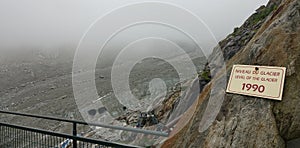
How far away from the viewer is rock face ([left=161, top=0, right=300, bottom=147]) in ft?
9.24

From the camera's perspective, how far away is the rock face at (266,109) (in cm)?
282

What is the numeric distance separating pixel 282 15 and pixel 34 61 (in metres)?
145

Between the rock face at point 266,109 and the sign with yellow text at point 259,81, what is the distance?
7cm

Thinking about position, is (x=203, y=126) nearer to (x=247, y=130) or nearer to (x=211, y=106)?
(x=211, y=106)

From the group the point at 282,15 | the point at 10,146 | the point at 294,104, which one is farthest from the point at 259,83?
the point at 10,146

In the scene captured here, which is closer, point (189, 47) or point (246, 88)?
point (246, 88)

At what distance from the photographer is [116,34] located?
579 cm

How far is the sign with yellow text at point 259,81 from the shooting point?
288 centimetres

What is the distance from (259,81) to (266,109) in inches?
12.3

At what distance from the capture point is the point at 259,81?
3004mm

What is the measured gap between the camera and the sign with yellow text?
9.45 feet

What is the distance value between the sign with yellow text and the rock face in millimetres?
72

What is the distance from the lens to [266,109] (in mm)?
2904

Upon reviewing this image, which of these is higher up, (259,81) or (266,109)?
(259,81)
